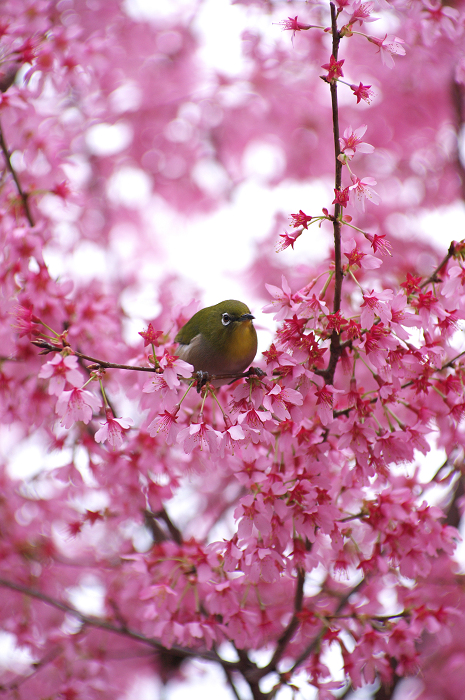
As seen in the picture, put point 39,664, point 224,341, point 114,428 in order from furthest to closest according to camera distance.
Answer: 1. point 39,664
2. point 224,341
3. point 114,428

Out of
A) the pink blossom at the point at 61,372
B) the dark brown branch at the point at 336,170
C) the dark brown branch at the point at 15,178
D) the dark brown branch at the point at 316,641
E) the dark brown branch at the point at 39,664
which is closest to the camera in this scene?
the dark brown branch at the point at 336,170

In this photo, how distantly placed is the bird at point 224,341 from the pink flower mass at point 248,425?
0.15m

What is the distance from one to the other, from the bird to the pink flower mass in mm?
146

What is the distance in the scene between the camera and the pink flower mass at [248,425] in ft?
7.09

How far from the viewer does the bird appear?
9.36ft

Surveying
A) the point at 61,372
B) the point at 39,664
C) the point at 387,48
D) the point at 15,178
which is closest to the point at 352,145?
the point at 387,48

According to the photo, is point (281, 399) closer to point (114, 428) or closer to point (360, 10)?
point (114, 428)

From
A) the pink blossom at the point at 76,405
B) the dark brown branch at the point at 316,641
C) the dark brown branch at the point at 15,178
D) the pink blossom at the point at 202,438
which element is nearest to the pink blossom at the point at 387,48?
the pink blossom at the point at 202,438

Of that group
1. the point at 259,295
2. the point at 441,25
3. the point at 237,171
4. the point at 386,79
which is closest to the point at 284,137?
the point at 237,171

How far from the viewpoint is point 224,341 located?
2.86m

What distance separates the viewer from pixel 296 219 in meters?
2.04

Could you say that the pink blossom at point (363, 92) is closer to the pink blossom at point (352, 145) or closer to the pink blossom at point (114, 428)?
the pink blossom at point (352, 145)

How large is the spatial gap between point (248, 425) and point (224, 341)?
0.81 m

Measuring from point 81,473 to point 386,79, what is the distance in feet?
16.7
